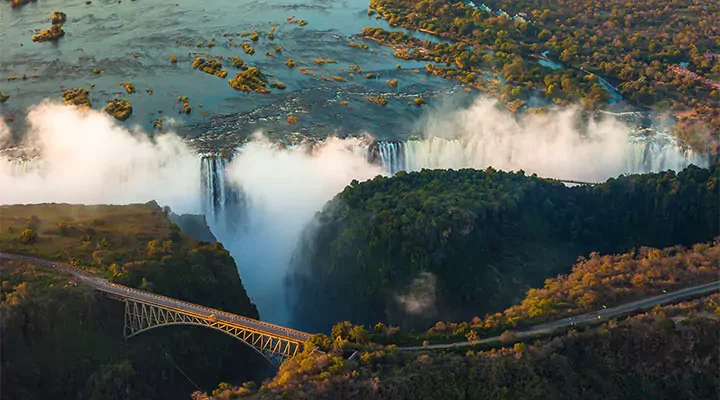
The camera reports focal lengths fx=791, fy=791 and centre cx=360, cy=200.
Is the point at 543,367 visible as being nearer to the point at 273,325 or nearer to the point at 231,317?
the point at 273,325

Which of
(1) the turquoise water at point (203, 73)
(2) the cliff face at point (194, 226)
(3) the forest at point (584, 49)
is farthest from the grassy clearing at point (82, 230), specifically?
(3) the forest at point (584, 49)

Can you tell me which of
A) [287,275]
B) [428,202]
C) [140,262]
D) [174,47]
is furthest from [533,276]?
[174,47]

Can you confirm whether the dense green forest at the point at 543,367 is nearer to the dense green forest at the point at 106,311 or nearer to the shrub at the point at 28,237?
the dense green forest at the point at 106,311

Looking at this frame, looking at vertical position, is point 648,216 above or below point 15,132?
below

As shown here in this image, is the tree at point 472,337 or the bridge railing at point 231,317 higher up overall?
the bridge railing at point 231,317

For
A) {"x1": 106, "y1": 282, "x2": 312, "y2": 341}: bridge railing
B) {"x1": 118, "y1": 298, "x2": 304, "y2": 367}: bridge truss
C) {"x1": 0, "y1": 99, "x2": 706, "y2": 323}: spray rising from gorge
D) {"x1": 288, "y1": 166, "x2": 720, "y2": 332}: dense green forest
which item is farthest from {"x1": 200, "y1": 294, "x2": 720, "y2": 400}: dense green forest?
{"x1": 0, "y1": 99, "x2": 706, "y2": 323}: spray rising from gorge

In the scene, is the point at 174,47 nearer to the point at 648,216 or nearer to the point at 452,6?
the point at 452,6

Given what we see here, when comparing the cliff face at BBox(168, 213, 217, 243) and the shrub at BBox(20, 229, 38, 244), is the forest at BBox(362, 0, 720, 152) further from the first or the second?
the shrub at BBox(20, 229, 38, 244)
